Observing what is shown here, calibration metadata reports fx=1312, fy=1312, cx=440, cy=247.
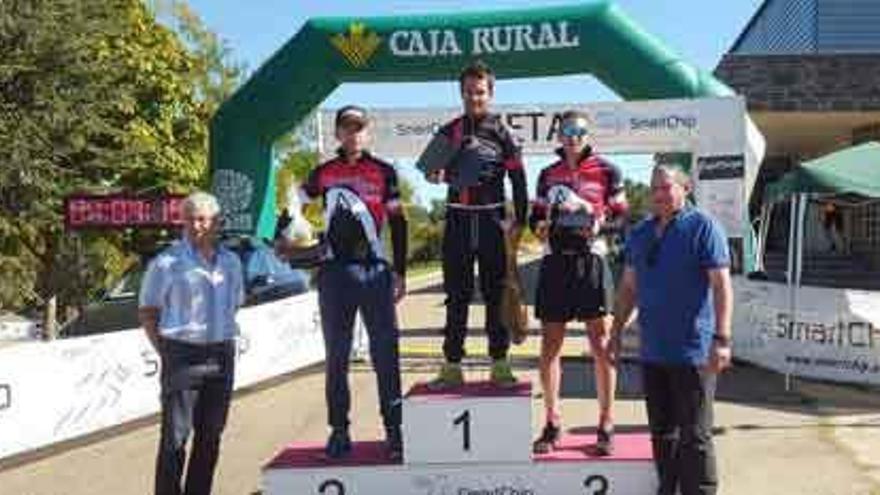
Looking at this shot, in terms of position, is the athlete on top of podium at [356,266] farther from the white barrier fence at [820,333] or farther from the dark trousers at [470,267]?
the white barrier fence at [820,333]

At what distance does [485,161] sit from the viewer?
7.48 metres

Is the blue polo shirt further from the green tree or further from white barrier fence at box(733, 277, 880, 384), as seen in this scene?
the green tree

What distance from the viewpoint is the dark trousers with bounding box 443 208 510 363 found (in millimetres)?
7570

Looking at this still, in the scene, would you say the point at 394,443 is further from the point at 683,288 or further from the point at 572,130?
the point at 572,130

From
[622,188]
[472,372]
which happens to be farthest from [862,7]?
[622,188]

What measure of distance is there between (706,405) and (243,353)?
872cm

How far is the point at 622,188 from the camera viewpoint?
7.72m

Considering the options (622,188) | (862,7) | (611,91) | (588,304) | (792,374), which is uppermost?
(862,7)

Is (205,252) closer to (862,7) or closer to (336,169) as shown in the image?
(336,169)

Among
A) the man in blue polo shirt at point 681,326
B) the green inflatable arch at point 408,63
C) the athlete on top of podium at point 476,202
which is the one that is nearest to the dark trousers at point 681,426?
the man in blue polo shirt at point 681,326

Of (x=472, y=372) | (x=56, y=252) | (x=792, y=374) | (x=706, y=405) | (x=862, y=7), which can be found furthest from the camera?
(x=862, y=7)

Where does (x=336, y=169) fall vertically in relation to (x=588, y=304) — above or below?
above

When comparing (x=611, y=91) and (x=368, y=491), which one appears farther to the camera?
(x=611, y=91)

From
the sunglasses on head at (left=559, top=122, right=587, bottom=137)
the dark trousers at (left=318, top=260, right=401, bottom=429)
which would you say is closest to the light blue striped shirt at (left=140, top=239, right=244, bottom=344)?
the dark trousers at (left=318, top=260, right=401, bottom=429)
